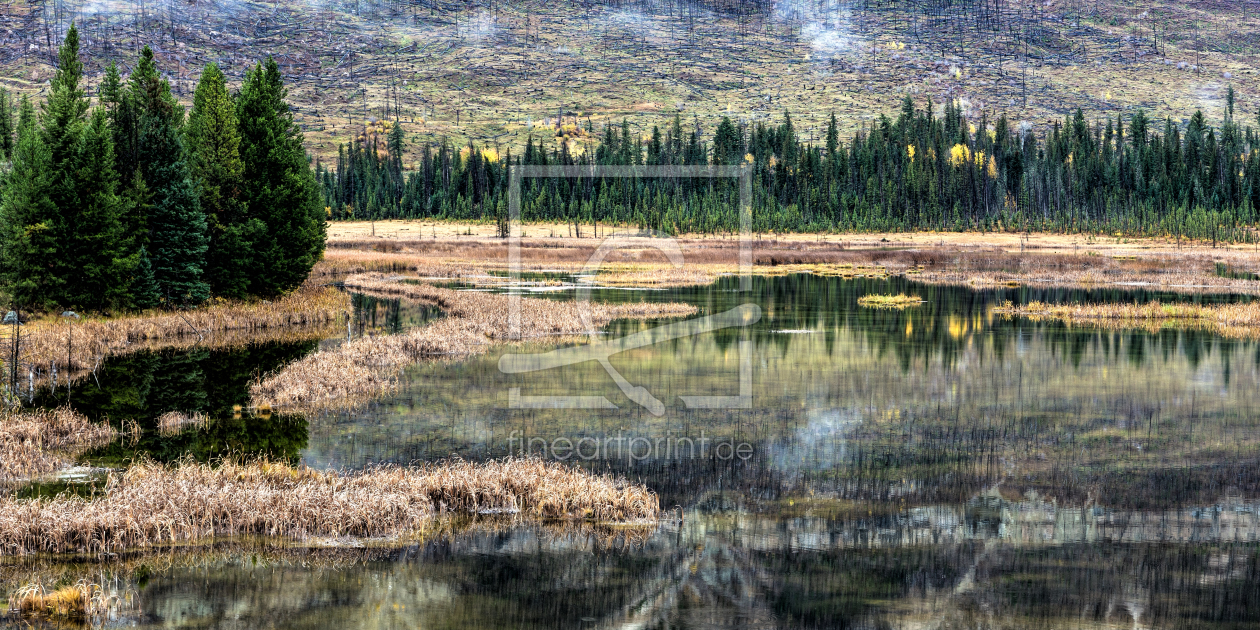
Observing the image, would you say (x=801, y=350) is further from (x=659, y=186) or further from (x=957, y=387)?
(x=659, y=186)

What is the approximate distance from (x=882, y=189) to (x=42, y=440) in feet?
Answer: 545

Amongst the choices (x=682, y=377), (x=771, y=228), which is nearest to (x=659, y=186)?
(x=771, y=228)

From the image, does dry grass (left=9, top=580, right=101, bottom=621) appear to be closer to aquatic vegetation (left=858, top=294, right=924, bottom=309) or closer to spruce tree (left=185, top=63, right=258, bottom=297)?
spruce tree (left=185, top=63, right=258, bottom=297)

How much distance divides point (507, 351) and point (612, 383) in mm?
7704

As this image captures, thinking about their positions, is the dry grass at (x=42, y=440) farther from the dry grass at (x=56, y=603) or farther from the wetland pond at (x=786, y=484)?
the dry grass at (x=56, y=603)

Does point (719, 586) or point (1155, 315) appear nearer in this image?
point (719, 586)

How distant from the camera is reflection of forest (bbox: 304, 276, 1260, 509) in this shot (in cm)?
2403

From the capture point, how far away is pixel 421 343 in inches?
1640

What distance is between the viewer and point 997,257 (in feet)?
357

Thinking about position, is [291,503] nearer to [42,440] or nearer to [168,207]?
[42,440]

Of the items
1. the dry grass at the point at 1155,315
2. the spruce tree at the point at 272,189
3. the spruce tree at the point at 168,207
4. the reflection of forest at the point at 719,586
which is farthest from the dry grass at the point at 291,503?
the dry grass at the point at 1155,315

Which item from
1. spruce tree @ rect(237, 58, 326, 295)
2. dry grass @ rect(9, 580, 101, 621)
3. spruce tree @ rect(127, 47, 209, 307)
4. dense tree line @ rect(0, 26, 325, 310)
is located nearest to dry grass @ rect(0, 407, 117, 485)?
dry grass @ rect(9, 580, 101, 621)

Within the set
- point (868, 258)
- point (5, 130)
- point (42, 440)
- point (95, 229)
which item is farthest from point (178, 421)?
point (868, 258)

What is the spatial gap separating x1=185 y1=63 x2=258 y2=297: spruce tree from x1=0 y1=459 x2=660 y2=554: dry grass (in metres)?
35.9
